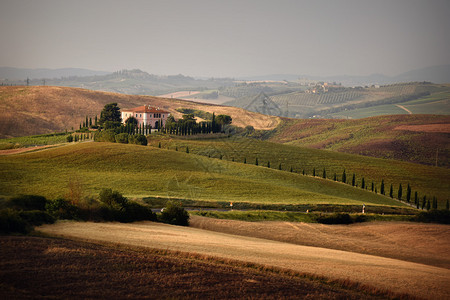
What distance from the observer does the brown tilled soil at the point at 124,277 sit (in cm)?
1845

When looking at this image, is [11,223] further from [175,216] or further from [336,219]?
[336,219]

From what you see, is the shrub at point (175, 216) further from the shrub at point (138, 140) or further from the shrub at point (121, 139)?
the shrub at point (121, 139)

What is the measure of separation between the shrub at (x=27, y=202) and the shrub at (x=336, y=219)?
29.4 meters

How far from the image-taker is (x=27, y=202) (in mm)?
36562

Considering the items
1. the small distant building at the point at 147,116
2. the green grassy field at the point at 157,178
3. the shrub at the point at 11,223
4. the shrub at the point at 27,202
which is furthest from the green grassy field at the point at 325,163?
the shrub at the point at 11,223

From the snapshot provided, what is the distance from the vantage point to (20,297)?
55.8 ft

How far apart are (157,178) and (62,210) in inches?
1199

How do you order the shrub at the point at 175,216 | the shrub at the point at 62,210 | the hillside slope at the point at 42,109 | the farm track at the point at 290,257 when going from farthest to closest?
the hillside slope at the point at 42,109, the shrub at the point at 175,216, the shrub at the point at 62,210, the farm track at the point at 290,257

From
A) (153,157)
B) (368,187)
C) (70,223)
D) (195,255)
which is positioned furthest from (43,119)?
(195,255)

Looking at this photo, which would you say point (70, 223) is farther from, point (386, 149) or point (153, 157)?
point (386, 149)

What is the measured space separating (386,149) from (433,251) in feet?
409

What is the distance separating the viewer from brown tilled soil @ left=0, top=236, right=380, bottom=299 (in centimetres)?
1845

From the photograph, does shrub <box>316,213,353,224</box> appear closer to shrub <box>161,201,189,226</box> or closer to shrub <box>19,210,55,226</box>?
shrub <box>161,201,189,226</box>

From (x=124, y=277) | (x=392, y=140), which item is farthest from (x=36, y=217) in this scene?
(x=392, y=140)
